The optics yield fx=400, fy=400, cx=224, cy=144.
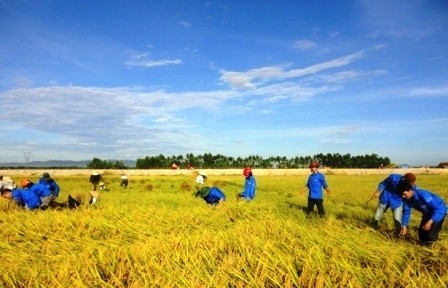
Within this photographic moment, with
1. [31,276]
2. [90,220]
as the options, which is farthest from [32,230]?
[31,276]

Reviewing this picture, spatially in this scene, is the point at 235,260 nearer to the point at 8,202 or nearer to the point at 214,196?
the point at 214,196

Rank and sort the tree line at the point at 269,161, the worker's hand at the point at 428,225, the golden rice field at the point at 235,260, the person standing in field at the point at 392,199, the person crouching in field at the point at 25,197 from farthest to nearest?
the tree line at the point at 269,161 → the person crouching in field at the point at 25,197 → the person standing in field at the point at 392,199 → the worker's hand at the point at 428,225 → the golden rice field at the point at 235,260

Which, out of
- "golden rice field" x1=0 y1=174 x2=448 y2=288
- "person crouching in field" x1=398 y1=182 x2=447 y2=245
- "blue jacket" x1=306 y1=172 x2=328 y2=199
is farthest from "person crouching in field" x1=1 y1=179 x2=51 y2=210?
"person crouching in field" x1=398 y1=182 x2=447 y2=245

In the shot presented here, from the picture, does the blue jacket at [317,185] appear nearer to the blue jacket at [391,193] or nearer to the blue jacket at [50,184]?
the blue jacket at [391,193]

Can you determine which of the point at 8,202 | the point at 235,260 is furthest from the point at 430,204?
the point at 8,202

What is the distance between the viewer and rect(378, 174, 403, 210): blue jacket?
855cm

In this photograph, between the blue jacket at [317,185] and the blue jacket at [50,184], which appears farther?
the blue jacket at [50,184]

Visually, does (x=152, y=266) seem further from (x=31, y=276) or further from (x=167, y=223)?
(x=167, y=223)

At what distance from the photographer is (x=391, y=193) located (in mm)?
8820

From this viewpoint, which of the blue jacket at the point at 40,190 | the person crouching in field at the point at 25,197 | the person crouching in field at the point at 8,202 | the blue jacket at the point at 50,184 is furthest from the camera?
the blue jacket at the point at 50,184

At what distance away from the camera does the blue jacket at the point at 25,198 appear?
33.6 ft

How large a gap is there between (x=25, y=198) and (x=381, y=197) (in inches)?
344

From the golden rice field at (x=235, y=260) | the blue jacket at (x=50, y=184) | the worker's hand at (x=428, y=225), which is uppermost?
the blue jacket at (x=50, y=184)

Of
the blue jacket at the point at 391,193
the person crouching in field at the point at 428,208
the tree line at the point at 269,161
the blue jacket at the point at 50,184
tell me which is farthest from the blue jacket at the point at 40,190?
the tree line at the point at 269,161
